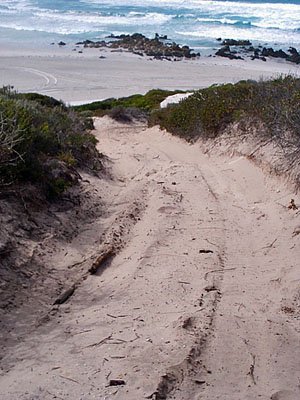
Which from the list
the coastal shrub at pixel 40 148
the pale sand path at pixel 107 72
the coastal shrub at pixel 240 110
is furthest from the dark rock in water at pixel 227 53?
the coastal shrub at pixel 40 148

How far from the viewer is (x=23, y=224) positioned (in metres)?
7.36

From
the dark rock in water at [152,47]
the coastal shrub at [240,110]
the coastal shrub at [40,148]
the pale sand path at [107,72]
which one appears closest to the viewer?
the coastal shrub at [40,148]

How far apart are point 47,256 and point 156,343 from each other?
214 centimetres

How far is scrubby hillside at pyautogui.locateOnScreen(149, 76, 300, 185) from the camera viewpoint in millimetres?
10023

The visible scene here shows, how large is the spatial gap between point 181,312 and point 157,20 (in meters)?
55.4

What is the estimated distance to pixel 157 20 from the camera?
2297 inches

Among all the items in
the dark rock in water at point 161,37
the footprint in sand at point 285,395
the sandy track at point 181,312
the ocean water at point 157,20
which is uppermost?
the ocean water at point 157,20

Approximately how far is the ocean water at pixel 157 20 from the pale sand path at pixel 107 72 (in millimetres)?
6942

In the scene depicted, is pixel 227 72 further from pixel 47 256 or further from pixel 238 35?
pixel 47 256

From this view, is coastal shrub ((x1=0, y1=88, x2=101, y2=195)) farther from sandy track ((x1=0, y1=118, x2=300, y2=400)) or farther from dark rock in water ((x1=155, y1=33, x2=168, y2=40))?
dark rock in water ((x1=155, y1=33, x2=168, y2=40))

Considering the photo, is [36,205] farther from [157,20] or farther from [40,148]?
[157,20]

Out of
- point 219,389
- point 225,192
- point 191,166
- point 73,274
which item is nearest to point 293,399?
point 219,389

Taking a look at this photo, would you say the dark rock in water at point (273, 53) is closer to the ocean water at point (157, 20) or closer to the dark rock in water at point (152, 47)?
the dark rock in water at point (152, 47)

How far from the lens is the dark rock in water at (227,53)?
1553 inches
